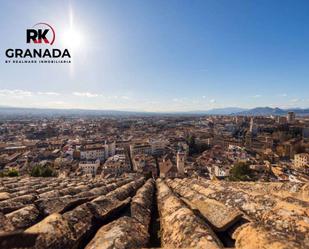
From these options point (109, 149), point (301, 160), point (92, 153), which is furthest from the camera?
point (109, 149)

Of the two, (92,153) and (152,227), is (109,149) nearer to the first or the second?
(92,153)

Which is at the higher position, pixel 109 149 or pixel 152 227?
pixel 152 227

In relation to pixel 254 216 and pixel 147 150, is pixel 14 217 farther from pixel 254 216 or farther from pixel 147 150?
pixel 147 150

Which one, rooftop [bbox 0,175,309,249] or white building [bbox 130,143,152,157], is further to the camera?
white building [bbox 130,143,152,157]

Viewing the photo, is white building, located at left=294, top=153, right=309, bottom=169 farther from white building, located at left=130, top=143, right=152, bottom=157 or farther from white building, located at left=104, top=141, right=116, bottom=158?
white building, located at left=104, top=141, right=116, bottom=158

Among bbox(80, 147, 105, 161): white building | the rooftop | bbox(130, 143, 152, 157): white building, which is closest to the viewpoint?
the rooftop

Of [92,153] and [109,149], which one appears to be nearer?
[92,153]

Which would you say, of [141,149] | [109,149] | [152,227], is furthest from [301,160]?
[152,227]

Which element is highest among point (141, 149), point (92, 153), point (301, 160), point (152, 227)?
point (152, 227)

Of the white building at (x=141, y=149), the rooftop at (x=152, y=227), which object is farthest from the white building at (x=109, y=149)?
the rooftop at (x=152, y=227)

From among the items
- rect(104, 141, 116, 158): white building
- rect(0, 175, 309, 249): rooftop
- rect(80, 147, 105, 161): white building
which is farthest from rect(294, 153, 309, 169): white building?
rect(0, 175, 309, 249): rooftop

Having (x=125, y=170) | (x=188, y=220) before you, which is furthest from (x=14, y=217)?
(x=125, y=170)
